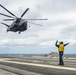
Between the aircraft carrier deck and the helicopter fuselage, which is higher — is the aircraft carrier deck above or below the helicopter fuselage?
below

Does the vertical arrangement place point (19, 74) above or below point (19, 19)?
Result: below

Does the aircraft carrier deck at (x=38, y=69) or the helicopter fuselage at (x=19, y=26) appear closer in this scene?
the aircraft carrier deck at (x=38, y=69)

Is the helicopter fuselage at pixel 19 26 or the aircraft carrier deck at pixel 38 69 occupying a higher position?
the helicopter fuselage at pixel 19 26

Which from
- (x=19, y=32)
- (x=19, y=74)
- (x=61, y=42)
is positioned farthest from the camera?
(x=19, y=32)

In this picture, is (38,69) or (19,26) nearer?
(38,69)

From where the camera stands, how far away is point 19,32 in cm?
5566

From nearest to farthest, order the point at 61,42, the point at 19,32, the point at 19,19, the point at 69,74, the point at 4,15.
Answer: the point at 69,74
the point at 61,42
the point at 19,32
the point at 19,19
the point at 4,15

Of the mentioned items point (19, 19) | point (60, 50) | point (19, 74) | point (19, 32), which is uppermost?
point (19, 19)

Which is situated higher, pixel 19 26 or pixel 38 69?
pixel 19 26

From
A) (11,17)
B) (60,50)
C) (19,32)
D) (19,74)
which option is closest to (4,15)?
(11,17)

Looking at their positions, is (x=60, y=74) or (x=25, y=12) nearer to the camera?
(x=60, y=74)

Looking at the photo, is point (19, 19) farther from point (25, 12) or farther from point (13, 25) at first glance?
point (25, 12)

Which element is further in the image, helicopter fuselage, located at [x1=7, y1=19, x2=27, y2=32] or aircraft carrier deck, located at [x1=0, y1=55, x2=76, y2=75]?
helicopter fuselage, located at [x1=7, y1=19, x2=27, y2=32]

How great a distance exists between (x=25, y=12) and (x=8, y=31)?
311 inches
